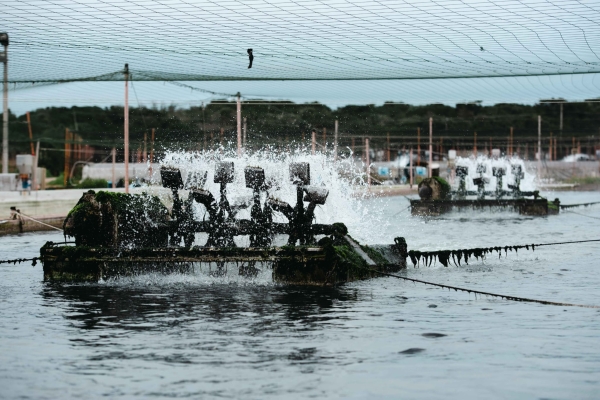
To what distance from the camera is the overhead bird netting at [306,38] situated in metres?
16.4

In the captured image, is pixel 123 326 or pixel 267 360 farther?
pixel 123 326

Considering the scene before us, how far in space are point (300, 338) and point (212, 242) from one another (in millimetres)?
6477

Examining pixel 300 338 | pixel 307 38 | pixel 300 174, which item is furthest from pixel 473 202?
pixel 300 338

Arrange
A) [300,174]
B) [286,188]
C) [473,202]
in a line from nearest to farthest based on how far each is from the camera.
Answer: [300,174], [286,188], [473,202]

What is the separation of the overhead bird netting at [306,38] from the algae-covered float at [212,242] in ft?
8.63

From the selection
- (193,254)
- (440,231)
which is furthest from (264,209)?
(440,231)

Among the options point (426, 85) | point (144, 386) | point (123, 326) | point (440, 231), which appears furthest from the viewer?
point (426, 85)

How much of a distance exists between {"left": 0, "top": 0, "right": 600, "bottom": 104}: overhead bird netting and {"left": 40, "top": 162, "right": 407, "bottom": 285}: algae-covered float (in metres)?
2.63

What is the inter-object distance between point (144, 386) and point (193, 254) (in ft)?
21.9

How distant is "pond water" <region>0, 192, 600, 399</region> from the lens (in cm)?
802

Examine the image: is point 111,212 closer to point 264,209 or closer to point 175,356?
point 264,209

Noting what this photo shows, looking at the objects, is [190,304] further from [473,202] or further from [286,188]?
[473,202]

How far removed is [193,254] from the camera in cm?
1461

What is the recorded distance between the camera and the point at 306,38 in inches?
756
